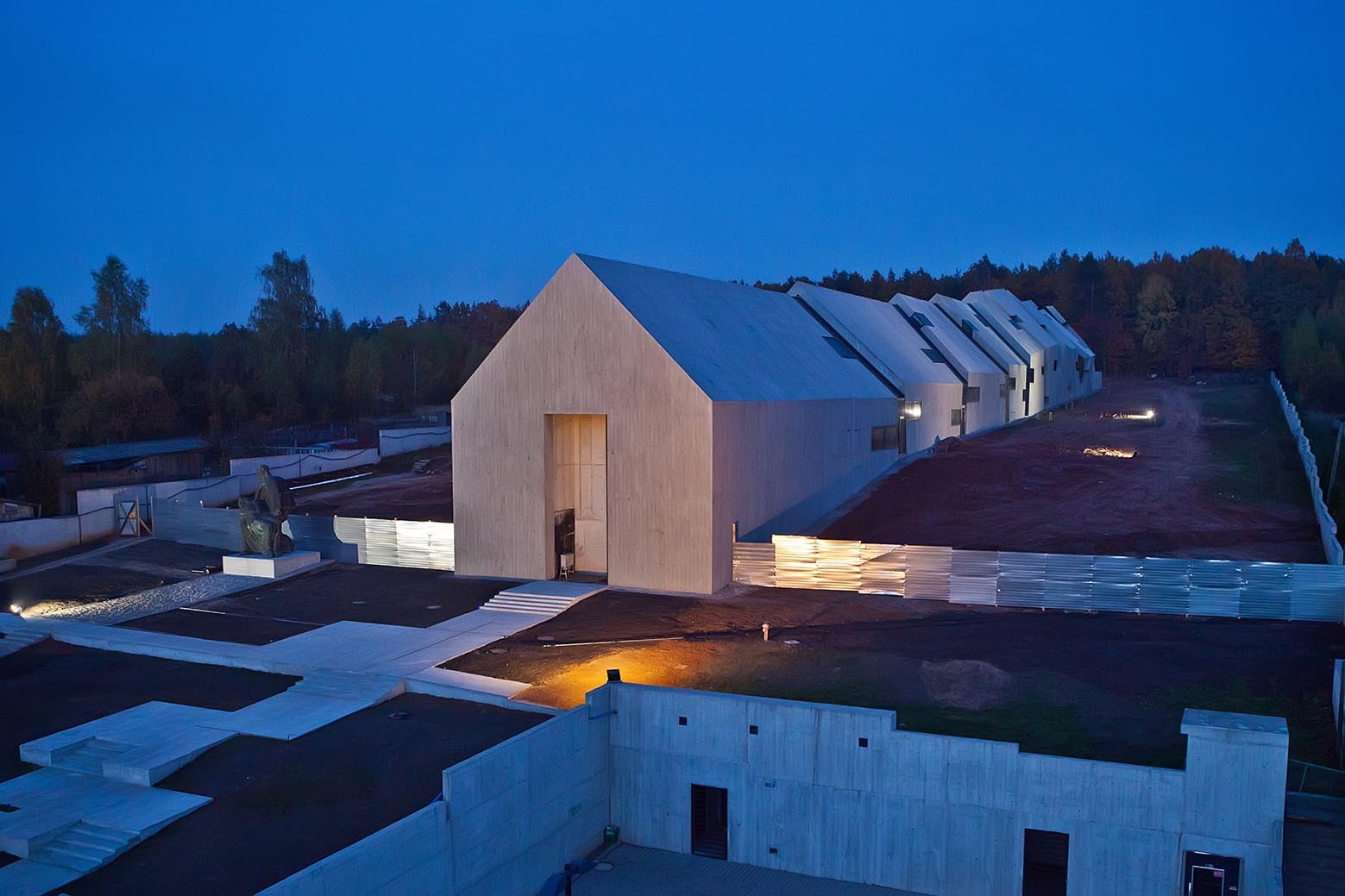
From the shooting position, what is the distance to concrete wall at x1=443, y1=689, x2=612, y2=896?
11188 mm

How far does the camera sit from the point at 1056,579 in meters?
19.0

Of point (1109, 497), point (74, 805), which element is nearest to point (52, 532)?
point (74, 805)

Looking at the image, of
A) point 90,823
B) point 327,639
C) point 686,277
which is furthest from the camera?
point 686,277

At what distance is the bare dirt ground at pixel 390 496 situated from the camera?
32.2 metres

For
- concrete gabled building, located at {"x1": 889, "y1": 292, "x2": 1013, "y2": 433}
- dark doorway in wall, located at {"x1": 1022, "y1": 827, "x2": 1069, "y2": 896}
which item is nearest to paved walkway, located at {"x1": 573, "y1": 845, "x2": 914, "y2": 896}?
dark doorway in wall, located at {"x1": 1022, "y1": 827, "x2": 1069, "y2": 896}

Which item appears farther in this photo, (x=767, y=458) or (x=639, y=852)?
(x=767, y=458)

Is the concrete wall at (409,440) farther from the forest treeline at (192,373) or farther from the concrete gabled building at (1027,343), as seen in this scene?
the concrete gabled building at (1027,343)

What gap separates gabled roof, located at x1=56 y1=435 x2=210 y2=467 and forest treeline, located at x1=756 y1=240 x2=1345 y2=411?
133ft

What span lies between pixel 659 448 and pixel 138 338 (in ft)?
150

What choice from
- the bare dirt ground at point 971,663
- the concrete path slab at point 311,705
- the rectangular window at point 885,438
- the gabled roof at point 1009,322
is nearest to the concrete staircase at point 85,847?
the concrete path slab at point 311,705

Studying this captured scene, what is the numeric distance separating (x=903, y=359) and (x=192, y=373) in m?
48.8

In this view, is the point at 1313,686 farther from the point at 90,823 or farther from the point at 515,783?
the point at 90,823

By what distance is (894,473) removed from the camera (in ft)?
108

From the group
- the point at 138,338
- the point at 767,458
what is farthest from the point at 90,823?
the point at 138,338
